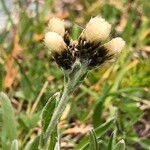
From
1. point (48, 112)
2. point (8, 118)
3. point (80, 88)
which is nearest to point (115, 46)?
point (48, 112)

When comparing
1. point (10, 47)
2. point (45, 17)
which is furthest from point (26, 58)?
point (45, 17)

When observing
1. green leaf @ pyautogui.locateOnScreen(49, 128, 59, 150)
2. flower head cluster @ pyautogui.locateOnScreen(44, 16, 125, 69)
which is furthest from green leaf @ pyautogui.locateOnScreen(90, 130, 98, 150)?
flower head cluster @ pyautogui.locateOnScreen(44, 16, 125, 69)

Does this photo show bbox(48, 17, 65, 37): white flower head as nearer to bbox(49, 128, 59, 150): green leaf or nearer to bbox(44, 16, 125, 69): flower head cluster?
bbox(44, 16, 125, 69): flower head cluster

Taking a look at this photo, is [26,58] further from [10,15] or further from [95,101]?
[95,101]

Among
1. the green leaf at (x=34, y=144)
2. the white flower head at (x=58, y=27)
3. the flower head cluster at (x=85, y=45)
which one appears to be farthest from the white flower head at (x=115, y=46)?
the green leaf at (x=34, y=144)

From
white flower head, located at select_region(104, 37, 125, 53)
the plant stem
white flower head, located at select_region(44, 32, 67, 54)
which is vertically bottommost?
the plant stem

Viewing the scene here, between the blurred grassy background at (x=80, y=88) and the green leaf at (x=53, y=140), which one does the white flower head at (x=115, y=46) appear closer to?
the green leaf at (x=53, y=140)
